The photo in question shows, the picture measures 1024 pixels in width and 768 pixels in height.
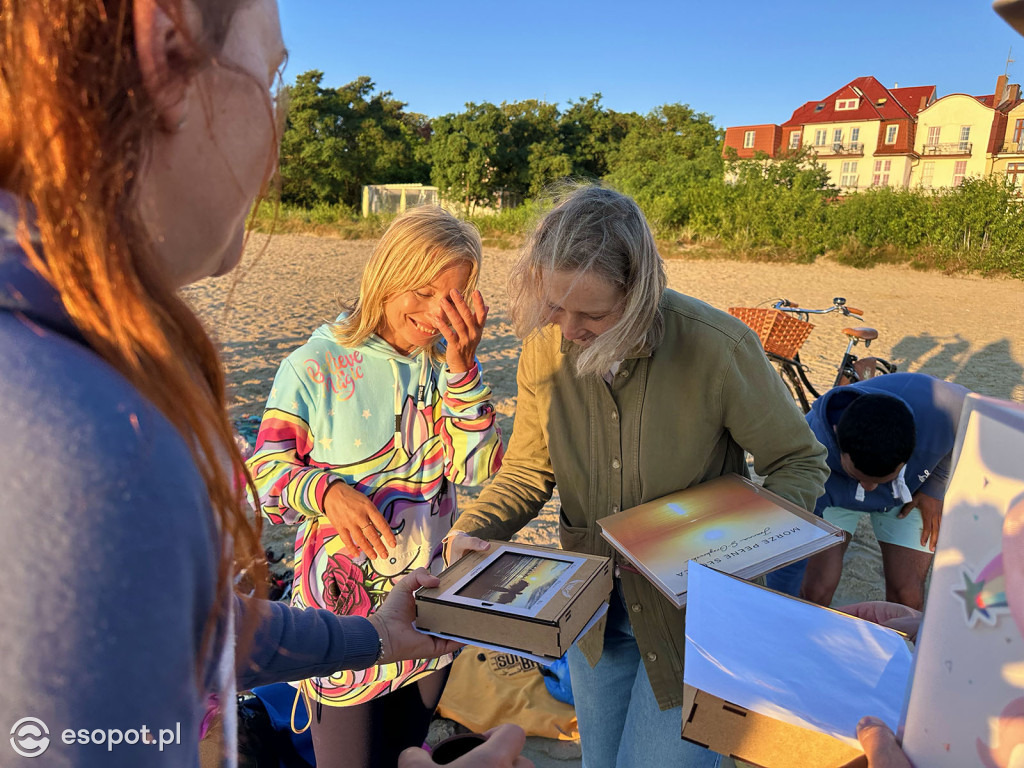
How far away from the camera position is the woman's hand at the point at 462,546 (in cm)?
186

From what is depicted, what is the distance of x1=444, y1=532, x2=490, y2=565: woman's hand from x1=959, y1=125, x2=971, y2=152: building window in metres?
48.9

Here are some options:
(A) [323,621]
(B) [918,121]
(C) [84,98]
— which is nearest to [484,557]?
(A) [323,621]

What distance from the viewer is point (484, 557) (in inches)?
70.4

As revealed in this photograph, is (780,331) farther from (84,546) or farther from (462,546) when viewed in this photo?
(84,546)

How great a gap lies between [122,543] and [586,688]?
6.58ft

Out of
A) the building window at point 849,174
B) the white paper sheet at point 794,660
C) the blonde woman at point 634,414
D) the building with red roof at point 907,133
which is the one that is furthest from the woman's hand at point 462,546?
the building window at point 849,174

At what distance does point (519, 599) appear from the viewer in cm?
150

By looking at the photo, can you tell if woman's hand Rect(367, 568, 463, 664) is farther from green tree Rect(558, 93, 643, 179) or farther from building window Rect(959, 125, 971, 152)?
building window Rect(959, 125, 971, 152)

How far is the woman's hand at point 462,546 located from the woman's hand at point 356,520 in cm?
31

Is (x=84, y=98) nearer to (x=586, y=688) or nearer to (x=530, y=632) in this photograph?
(x=530, y=632)

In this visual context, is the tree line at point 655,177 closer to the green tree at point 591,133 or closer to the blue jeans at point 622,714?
the green tree at point 591,133

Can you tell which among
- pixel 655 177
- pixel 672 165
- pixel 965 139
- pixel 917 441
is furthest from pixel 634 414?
pixel 965 139

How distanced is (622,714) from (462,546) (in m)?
0.88
